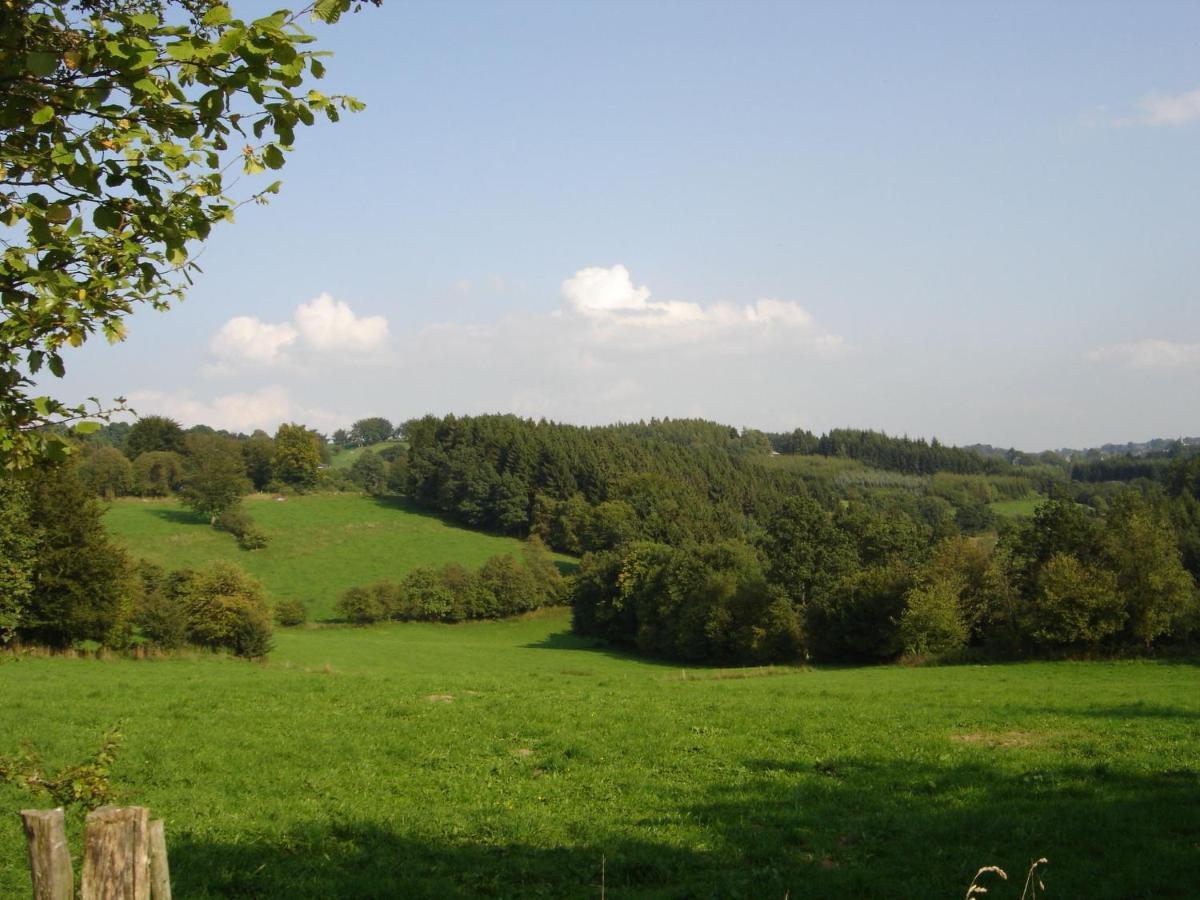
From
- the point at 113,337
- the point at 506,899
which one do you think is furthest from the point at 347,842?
the point at 113,337

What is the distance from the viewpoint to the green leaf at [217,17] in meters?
3.94

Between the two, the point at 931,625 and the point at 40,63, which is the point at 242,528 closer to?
the point at 931,625

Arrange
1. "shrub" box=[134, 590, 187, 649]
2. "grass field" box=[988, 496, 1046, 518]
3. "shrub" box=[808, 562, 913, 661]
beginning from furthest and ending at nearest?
"grass field" box=[988, 496, 1046, 518]
"shrub" box=[808, 562, 913, 661]
"shrub" box=[134, 590, 187, 649]

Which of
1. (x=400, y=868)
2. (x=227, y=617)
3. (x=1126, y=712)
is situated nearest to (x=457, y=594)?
(x=227, y=617)

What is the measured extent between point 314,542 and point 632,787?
89680mm

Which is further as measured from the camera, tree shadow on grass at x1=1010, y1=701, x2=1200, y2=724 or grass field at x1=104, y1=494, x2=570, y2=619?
grass field at x1=104, y1=494, x2=570, y2=619

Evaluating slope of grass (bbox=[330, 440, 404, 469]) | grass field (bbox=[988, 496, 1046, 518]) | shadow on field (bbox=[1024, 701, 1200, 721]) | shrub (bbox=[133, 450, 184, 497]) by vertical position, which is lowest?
shadow on field (bbox=[1024, 701, 1200, 721])

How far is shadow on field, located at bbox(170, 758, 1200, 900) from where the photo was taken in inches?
368

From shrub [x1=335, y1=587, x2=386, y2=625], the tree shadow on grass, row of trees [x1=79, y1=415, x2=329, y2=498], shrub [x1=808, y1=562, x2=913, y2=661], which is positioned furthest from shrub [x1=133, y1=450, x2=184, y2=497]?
the tree shadow on grass

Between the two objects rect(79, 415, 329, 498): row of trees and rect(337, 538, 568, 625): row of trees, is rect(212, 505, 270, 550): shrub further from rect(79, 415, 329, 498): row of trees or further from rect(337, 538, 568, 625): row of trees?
rect(337, 538, 568, 625): row of trees

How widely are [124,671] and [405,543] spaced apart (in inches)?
2794

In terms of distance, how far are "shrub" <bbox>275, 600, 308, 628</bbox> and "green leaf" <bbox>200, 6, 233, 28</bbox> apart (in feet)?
236

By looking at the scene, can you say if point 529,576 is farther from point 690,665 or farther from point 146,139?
point 146,139

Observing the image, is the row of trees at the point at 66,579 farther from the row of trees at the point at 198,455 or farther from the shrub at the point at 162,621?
the row of trees at the point at 198,455
